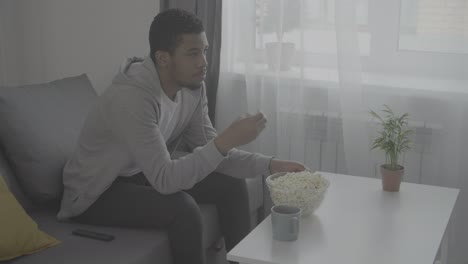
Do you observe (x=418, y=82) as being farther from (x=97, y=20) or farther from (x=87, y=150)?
(x=97, y=20)

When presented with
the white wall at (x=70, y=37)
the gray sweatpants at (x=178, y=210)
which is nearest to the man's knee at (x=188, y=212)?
the gray sweatpants at (x=178, y=210)

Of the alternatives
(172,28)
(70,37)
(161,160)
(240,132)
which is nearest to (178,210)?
(161,160)

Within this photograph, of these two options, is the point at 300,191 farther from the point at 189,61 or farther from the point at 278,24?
the point at 278,24

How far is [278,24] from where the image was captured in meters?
3.05

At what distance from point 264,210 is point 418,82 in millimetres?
848

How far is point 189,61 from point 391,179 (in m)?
0.79

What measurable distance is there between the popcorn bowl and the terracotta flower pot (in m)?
0.30

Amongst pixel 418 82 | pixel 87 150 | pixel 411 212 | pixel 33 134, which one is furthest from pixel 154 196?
pixel 418 82

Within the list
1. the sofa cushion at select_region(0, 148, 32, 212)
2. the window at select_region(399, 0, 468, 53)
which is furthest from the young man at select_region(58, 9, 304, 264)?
the window at select_region(399, 0, 468, 53)

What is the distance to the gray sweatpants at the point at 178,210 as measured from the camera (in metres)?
2.24

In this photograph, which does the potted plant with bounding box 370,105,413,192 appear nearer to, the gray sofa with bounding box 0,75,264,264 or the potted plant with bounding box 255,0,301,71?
the gray sofa with bounding box 0,75,264,264

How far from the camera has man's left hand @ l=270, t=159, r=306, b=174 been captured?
2.36m

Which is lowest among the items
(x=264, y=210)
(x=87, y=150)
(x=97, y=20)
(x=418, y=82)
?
(x=264, y=210)

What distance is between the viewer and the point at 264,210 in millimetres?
3068
